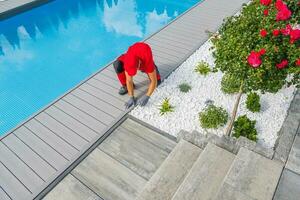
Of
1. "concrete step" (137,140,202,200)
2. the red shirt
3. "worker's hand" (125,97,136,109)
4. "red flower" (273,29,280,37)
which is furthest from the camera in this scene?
"worker's hand" (125,97,136,109)

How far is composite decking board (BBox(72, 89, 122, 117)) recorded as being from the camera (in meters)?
5.91

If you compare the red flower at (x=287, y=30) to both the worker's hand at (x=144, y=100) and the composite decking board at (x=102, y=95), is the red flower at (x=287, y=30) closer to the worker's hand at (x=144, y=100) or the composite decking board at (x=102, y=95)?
the worker's hand at (x=144, y=100)

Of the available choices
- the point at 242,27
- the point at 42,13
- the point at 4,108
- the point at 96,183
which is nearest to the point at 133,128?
the point at 96,183

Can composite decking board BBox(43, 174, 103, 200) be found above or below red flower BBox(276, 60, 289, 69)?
below

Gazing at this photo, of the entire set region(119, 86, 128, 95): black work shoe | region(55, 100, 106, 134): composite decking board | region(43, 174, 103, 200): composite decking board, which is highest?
region(119, 86, 128, 95): black work shoe

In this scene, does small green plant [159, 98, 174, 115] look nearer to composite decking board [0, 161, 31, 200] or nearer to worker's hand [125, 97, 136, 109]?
worker's hand [125, 97, 136, 109]

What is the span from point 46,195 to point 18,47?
764 centimetres

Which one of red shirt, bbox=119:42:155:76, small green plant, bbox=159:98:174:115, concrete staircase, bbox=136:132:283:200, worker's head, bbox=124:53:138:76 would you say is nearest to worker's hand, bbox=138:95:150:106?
small green plant, bbox=159:98:174:115

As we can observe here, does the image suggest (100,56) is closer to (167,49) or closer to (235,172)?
(167,49)

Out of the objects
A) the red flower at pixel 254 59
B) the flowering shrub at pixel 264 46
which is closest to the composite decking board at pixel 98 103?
the flowering shrub at pixel 264 46

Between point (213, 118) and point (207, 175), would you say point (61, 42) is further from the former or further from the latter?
point (207, 175)

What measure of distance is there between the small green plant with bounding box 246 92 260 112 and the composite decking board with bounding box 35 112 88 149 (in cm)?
366

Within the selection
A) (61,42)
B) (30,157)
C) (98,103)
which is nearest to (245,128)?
(98,103)

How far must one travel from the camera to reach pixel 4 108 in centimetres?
741
